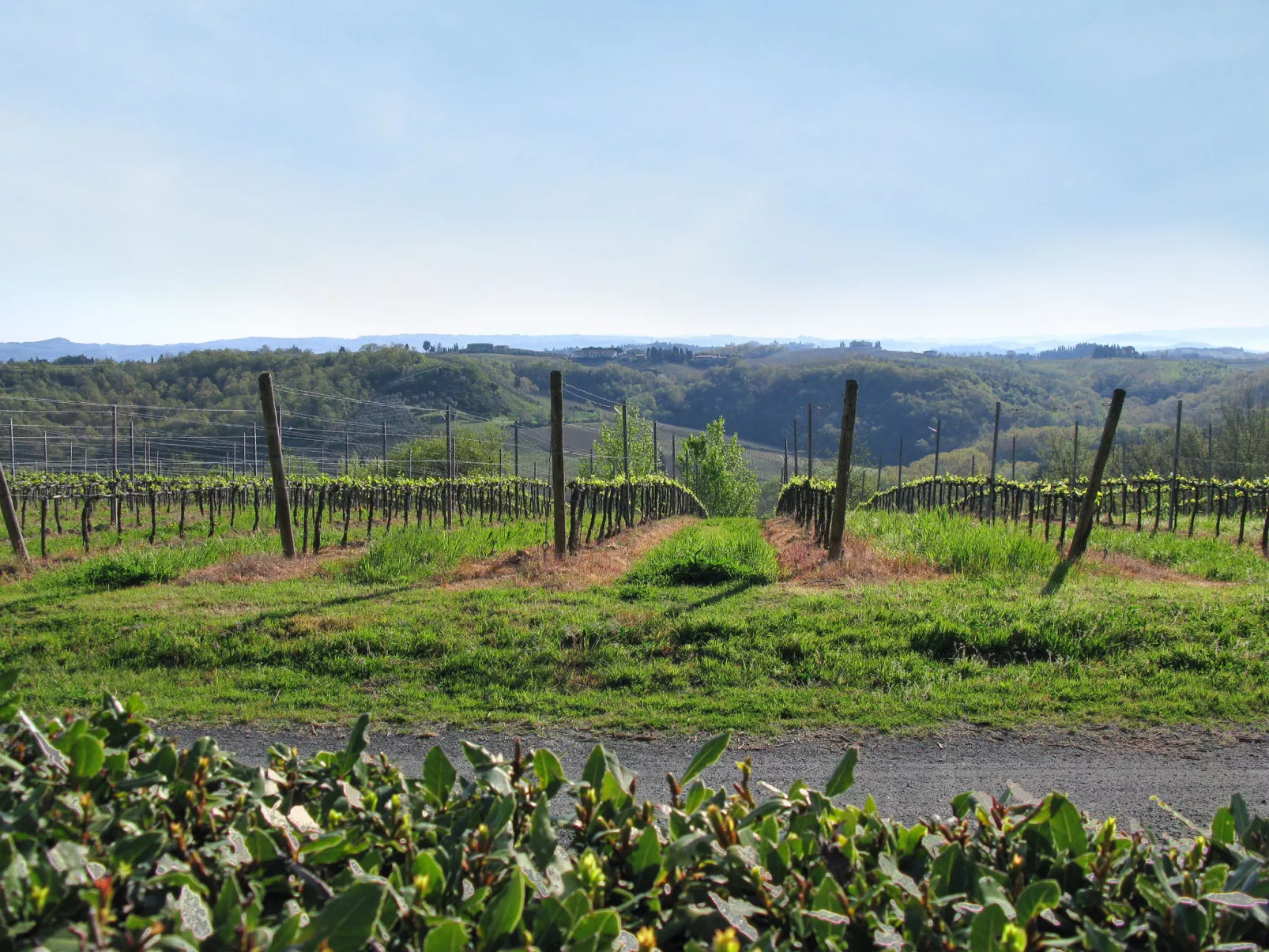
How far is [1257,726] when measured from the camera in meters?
5.30

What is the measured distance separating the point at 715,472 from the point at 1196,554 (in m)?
33.4

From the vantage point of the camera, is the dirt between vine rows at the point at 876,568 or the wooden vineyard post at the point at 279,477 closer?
the dirt between vine rows at the point at 876,568

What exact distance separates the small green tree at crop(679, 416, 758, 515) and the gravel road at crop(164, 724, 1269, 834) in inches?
1506

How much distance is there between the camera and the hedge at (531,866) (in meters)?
1.11

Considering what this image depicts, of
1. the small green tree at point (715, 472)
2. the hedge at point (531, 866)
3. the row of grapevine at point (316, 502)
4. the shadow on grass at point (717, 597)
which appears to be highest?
the hedge at point (531, 866)

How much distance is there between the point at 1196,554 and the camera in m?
12.1

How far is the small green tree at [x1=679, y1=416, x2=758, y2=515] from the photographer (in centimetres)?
4547

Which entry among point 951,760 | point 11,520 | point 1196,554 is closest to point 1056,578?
point 1196,554

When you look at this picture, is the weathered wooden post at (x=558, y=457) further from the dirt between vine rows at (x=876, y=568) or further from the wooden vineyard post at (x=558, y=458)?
the dirt between vine rows at (x=876, y=568)

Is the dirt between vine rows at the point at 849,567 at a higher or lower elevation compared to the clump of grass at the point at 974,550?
lower

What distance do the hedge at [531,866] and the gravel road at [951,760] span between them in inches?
109

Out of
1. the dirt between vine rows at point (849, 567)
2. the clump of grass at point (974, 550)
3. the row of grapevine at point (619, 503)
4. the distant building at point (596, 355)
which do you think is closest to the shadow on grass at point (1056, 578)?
the clump of grass at point (974, 550)

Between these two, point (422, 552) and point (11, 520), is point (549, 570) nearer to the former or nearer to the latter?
point (422, 552)

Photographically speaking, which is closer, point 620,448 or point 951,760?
point 951,760
